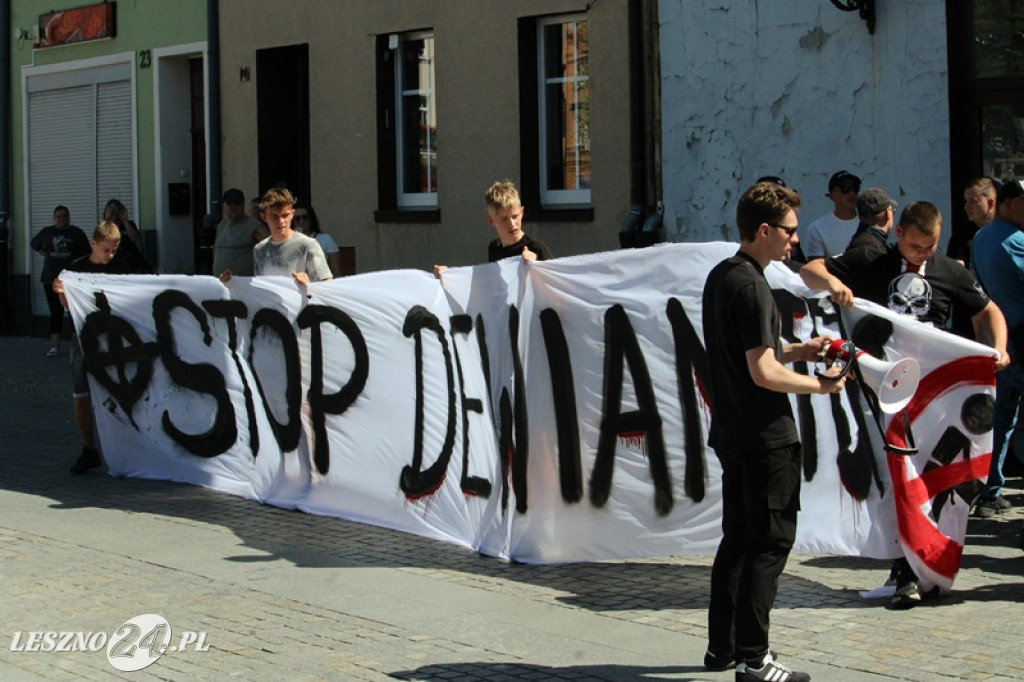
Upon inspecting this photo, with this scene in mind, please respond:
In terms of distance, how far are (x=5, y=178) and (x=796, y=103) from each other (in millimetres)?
13722

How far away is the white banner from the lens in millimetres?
6855

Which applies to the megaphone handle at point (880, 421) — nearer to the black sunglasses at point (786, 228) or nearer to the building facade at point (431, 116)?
the black sunglasses at point (786, 228)

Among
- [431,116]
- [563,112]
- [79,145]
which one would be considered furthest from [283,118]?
[563,112]

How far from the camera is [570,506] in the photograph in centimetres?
761

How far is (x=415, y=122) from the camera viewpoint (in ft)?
56.1

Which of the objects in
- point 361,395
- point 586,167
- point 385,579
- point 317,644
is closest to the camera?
point 317,644

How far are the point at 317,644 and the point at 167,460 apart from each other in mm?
4534

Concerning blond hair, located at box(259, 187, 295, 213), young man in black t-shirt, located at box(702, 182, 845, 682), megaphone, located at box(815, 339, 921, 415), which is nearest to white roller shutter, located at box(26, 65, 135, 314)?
blond hair, located at box(259, 187, 295, 213)

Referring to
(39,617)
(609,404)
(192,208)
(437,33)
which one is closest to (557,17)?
(437,33)

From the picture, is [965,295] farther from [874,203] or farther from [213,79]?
[213,79]

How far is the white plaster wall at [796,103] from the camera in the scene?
1241 cm

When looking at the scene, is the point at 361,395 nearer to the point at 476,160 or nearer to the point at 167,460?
the point at 167,460

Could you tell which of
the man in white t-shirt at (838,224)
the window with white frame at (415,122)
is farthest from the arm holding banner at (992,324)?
the window with white frame at (415,122)

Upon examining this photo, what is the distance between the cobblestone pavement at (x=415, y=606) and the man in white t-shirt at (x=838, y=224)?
2.20 metres
